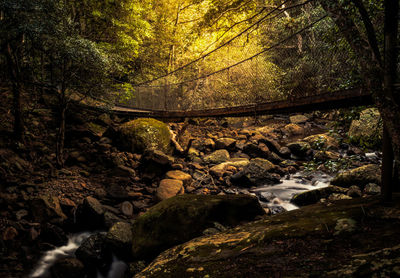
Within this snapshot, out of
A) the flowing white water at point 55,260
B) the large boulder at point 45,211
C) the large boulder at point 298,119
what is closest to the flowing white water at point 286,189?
the flowing white water at point 55,260

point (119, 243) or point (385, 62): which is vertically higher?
point (385, 62)

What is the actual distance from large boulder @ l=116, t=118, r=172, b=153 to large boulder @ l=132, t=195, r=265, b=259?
375 cm

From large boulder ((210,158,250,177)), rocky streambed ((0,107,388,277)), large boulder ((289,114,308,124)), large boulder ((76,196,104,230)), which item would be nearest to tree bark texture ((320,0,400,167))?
rocky streambed ((0,107,388,277))

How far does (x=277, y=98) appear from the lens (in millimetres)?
4262

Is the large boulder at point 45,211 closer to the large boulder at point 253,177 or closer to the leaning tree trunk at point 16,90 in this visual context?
the leaning tree trunk at point 16,90

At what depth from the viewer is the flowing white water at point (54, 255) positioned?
9.59ft

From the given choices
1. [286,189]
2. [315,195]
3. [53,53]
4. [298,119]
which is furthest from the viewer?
[298,119]

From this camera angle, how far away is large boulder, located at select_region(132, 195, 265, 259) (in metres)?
2.60

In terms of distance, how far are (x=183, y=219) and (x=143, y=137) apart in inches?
171

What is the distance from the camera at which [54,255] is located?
127 inches

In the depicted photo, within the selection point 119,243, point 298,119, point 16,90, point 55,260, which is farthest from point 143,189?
point 298,119

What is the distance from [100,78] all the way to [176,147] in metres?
3.09

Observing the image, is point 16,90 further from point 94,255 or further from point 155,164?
point 94,255

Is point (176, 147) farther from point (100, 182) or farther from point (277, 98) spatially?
point (277, 98)
